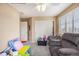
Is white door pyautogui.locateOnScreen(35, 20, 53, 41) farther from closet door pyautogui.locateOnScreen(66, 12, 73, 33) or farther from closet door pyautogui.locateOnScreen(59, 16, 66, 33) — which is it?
closet door pyautogui.locateOnScreen(66, 12, 73, 33)

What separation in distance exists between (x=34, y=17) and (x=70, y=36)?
929 mm

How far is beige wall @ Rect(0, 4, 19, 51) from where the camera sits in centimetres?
240

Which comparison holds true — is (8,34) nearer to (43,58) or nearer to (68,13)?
(68,13)

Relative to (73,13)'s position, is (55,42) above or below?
below

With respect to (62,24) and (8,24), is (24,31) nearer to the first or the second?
(8,24)

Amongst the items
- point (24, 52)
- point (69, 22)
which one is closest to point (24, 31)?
point (24, 52)

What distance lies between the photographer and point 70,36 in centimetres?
261

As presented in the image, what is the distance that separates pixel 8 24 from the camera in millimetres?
2613

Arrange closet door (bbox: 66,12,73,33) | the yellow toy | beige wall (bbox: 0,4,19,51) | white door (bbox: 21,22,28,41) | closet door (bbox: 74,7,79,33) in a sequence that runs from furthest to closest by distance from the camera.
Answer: closet door (bbox: 66,12,73,33), closet door (bbox: 74,7,79,33), beige wall (bbox: 0,4,19,51), white door (bbox: 21,22,28,41), the yellow toy

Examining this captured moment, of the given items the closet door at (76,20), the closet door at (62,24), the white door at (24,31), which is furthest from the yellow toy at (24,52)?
the closet door at (76,20)

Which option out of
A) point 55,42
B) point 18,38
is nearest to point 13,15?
point 18,38

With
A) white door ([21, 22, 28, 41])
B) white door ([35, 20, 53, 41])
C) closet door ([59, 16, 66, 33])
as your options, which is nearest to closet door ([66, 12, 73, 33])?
closet door ([59, 16, 66, 33])

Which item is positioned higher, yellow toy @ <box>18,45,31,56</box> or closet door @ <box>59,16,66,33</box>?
closet door @ <box>59,16,66,33</box>

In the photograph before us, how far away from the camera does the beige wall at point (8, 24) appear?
94.7 inches
